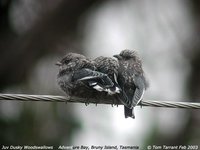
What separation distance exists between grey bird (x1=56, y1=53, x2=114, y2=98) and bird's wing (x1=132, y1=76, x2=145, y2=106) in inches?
13.7

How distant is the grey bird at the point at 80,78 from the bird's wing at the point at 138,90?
35 cm

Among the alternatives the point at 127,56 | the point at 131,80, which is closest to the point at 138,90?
the point at 131,80

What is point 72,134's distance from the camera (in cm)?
1611

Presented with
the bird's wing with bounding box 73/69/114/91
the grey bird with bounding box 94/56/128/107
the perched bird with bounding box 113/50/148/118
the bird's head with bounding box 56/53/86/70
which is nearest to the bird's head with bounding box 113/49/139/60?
the perched bird with bounding box 113/50/148/118

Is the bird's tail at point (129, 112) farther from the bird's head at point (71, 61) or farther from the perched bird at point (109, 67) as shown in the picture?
the bird's head at point (71, 61)

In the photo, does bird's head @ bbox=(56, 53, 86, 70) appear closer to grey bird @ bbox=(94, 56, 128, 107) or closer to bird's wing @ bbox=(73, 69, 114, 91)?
grey bird @ bbox=(94, 56, 128, 107)

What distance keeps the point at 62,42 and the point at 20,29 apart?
0.88 meters

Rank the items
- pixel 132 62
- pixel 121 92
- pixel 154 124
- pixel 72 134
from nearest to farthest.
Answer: pixel 121 92 → pixel 132 62 → pixel 72 134 → pixel 154 124

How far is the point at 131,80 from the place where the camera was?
11.5 m

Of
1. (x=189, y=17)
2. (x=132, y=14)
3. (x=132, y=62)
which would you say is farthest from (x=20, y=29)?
(x=132, y=62)

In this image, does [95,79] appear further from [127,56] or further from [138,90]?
[127,56]

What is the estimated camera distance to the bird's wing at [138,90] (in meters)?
11.1

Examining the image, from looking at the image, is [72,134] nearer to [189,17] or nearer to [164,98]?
[164,98]

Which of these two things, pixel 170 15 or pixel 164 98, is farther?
pixel 170 15
